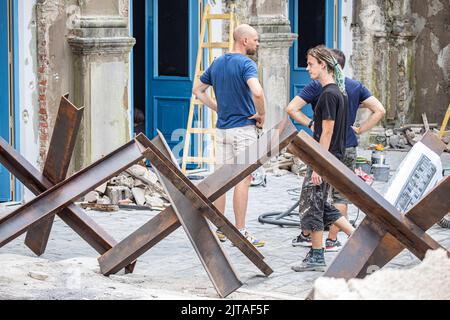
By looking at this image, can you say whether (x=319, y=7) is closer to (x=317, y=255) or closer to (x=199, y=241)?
(x=317, y=255)

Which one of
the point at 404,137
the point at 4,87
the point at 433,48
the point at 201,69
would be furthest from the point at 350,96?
the point at 433,48

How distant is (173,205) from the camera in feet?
27.8

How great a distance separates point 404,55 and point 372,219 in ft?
41.1

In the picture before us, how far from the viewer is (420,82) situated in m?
20.8

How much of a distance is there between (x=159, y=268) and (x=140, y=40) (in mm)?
8366

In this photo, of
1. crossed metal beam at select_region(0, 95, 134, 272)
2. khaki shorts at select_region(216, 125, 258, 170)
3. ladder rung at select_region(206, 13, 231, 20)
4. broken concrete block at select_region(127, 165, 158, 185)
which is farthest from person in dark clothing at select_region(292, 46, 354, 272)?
ladder rung at select_region(206, 13, 231, 20)

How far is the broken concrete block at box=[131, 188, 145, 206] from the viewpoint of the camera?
1289cm

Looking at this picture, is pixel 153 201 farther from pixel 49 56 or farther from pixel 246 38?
pixel 246 38

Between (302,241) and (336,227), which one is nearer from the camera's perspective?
(336,227)

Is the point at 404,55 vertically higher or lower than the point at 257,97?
higher

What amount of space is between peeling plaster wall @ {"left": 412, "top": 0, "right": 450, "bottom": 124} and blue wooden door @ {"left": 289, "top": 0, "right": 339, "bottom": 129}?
289cm

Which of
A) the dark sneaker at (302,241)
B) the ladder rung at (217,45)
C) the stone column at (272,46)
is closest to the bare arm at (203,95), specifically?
the dark sneaker at (302,241)

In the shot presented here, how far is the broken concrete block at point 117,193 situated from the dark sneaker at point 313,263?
A: 12.5 ft

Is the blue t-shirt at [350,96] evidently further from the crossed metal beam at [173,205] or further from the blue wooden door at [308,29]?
the blue wooden door at [308,29]
